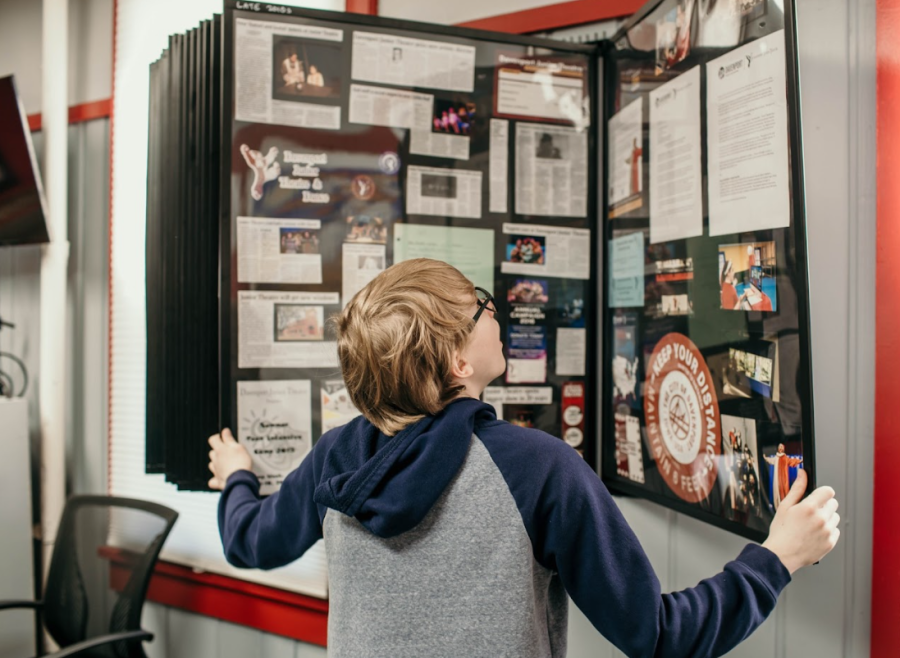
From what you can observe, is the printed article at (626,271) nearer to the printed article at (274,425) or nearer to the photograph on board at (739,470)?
the photograph on board at (739,470)

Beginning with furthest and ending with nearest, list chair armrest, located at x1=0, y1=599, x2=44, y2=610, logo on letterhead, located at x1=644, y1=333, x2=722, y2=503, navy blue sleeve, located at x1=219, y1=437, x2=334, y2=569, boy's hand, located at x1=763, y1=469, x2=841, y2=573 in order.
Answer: chair armrest, located at x1=0, y1=599, x2=44, y2=610 < logo on letterhead, located at x1=644, y1=333, x2=722, y2=503 < navy blue sleeve, located at x1=219, y1=437, x2=334, y2=569 < boy's hand, located at x1=763, y1=469, x2=841, y2=573

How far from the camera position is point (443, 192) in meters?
1.56

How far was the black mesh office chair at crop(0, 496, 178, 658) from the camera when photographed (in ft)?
5.97

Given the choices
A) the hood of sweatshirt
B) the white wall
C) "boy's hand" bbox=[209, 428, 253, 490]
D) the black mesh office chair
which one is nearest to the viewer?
the hood of sweatshirt

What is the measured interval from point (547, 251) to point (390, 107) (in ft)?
1.74

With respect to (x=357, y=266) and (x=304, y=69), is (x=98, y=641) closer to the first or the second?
(x=357, y=266)

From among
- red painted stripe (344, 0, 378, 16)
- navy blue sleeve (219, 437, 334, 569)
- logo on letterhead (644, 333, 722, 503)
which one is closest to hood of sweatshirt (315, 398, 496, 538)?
navy blue sleeve (219, 437, 334, 569)

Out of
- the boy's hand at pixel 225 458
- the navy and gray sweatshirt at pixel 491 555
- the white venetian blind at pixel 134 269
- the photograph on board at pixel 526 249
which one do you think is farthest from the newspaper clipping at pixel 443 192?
the white venetian blind at pixel 134 269

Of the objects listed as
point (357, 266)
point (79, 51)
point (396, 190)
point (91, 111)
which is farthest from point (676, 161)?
point (79, 51)

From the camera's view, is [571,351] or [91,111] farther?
[91,111]

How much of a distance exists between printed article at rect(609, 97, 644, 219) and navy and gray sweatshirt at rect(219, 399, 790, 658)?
86 centimetres

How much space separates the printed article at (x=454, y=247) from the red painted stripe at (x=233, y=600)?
1.16 metres

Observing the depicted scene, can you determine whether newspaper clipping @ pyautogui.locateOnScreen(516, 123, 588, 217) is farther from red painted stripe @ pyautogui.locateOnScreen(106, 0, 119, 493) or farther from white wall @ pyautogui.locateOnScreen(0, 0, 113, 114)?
white wall @ pyautogui.locateOnScreen(0, 0, 113, 114)

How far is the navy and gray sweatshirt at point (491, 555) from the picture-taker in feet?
2.71
